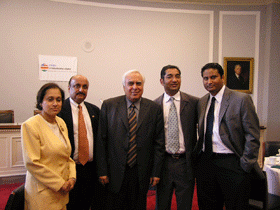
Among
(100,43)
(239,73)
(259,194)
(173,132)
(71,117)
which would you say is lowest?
(259,194)

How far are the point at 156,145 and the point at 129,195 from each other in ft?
1.67

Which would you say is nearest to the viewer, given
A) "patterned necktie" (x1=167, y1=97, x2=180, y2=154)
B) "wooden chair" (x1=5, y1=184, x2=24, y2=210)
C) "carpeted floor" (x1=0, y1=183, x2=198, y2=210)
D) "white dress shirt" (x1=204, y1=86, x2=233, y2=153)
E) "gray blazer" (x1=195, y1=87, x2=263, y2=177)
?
"wooden chair" (x1=5, y1=184, x2=24, y2=210)

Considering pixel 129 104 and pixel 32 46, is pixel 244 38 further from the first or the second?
pixel 32 46

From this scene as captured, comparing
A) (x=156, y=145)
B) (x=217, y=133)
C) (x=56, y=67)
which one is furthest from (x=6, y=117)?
(x=217, y=133)

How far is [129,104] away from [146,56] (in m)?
3.73

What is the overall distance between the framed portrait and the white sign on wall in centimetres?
391

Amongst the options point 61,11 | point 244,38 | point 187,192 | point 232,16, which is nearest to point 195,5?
point 232,16

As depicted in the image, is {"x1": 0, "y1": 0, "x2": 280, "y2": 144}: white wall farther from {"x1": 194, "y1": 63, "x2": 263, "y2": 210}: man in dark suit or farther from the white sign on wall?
{"x1": 194, "y1": 63, "x2": 263, "y2": 210}: man in dark suit

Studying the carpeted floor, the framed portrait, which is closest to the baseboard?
the carpeted floor

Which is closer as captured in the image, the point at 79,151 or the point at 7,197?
the point at 79,151

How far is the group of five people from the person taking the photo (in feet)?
6.24

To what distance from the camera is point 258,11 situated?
218 inches

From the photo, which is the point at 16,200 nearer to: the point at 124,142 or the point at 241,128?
the point at 124,142

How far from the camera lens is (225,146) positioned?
197 cm
